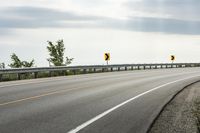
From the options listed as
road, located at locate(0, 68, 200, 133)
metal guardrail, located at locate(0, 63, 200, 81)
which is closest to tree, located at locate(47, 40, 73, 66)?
metal guardrail, located at locate(0, 63, 200, 81)

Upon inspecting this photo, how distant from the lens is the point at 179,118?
1134cm

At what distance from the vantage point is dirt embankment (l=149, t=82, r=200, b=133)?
9.78 meters

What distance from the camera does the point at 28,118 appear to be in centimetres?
1100

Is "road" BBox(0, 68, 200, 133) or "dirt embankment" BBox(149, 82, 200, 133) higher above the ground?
"road" BBox(0, 68, 200, 133)

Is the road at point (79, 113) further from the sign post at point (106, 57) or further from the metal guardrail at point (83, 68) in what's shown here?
the sign post at point (106, 57)

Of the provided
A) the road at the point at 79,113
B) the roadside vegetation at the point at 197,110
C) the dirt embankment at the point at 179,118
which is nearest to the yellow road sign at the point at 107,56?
the road at the point at 79,113

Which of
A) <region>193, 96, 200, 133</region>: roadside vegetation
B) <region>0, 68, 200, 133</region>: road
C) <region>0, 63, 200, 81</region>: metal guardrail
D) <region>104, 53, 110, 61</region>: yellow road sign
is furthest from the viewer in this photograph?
<region>104, 53, 110, 61</region>: yellow road sign

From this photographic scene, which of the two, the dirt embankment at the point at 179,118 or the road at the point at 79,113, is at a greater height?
the road at the point at 79,113

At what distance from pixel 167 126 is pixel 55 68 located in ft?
84.3

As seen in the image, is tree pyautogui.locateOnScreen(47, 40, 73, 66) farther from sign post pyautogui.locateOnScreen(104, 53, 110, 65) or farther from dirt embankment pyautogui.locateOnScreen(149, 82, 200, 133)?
dirt embankment pyautogui.locateOnScreen(149, 82, 200, 133)

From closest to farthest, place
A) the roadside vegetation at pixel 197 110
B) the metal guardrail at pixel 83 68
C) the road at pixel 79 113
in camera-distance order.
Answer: the road at pixel 79 113 → the roadside vegetation at pixel 197 110 → the metal guardrail at pixel 83 68

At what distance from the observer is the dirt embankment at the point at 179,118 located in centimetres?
978

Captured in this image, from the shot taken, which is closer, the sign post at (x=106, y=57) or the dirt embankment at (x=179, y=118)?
the dirt embankment at (x=179, y=118)

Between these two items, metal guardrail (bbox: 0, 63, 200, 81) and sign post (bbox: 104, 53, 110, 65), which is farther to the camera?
sign post (bbox: 104, 53, 110, 65)
